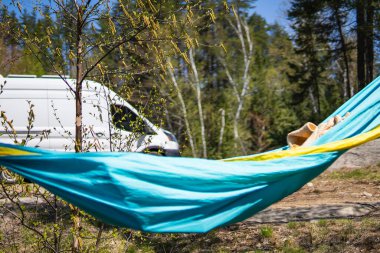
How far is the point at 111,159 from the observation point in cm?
234

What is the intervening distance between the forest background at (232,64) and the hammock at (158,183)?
1109 mm

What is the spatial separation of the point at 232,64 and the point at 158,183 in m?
19.8

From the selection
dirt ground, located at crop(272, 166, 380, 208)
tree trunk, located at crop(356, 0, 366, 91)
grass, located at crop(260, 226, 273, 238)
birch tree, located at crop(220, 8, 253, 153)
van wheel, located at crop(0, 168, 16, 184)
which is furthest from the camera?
birch tree, located at crop(220, 8, 253, 153)

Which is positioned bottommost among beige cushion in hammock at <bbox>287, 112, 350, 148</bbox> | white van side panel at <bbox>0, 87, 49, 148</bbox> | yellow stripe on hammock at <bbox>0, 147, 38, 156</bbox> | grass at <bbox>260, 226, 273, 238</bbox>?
grass at <bbox>260, 226, 273, 238</bbox>

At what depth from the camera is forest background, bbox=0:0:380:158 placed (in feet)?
11.3

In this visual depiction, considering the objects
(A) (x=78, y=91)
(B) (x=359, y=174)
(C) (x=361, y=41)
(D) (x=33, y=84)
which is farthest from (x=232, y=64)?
(A) (x=78, y=91)

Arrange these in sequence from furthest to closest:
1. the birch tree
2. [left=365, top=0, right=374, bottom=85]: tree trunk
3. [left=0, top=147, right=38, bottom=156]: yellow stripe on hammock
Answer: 1. the birch tree
2. [left=365, top=0, right=374, bottom=85]: tree trunk
3. [left=0, top=147, right=38, bottom=156]: yellow stripe on hammock

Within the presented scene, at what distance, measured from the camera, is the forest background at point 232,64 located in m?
3.44

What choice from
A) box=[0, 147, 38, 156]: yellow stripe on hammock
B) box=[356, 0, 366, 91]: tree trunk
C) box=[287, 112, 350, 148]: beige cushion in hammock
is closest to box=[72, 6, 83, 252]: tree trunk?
box=[0, 147, 38, 156]: yellow stripe on hammock

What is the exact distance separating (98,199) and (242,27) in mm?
19620

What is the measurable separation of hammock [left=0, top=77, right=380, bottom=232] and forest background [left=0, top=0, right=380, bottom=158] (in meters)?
1.11

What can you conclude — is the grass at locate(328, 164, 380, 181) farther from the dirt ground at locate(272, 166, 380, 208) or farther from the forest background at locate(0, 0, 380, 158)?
the forest background at locate(0, 0, 380, 158)

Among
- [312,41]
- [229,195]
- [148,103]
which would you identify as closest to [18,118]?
[148,103]

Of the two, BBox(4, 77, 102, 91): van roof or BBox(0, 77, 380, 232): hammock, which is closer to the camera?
BBox(0, 77, 380, 232): hammock
